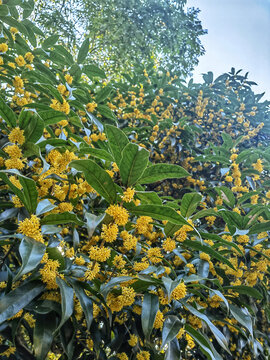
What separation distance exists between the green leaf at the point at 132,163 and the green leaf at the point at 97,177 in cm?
6

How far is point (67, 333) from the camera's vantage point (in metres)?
0.85

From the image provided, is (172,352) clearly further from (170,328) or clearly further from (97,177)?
(97,177)

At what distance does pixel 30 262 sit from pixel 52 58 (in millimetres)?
1679

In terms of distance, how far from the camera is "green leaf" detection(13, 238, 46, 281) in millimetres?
649

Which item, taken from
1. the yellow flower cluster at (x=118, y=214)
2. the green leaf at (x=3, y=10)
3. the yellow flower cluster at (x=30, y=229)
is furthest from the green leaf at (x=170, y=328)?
the green leaf at (x=3, y=10)

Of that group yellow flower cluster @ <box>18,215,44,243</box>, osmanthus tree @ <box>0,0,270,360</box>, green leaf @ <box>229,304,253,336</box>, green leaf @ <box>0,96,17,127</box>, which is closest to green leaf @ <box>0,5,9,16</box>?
osmanthus tree @ <box>0,0,270,360</box>

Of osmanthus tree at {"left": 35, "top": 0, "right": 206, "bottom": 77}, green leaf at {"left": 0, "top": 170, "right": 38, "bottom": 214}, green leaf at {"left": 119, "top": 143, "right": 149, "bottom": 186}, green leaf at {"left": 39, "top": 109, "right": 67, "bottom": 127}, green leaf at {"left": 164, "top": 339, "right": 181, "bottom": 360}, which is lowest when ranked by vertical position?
green leaf at {"left": 164, "top": 339, "right": 181, "bottom": 360}

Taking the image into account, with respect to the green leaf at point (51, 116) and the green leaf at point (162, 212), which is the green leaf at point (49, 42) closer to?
the green leaf at point (51, 116)

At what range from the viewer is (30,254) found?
68 centimetres

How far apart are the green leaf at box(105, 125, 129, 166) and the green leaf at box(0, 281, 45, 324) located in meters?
0.47

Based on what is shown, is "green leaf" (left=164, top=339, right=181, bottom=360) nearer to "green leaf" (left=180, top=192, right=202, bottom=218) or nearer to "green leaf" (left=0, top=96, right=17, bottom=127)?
"green leaf" (left=180, top=192, right=202, bottom=218)

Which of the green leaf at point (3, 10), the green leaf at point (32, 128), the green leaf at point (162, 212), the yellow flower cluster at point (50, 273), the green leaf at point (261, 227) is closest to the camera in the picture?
the yellow flower cluster at point (50, 273)

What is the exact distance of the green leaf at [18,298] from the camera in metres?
0.68

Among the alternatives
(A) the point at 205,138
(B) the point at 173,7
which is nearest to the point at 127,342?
(A) the point at 205,138
